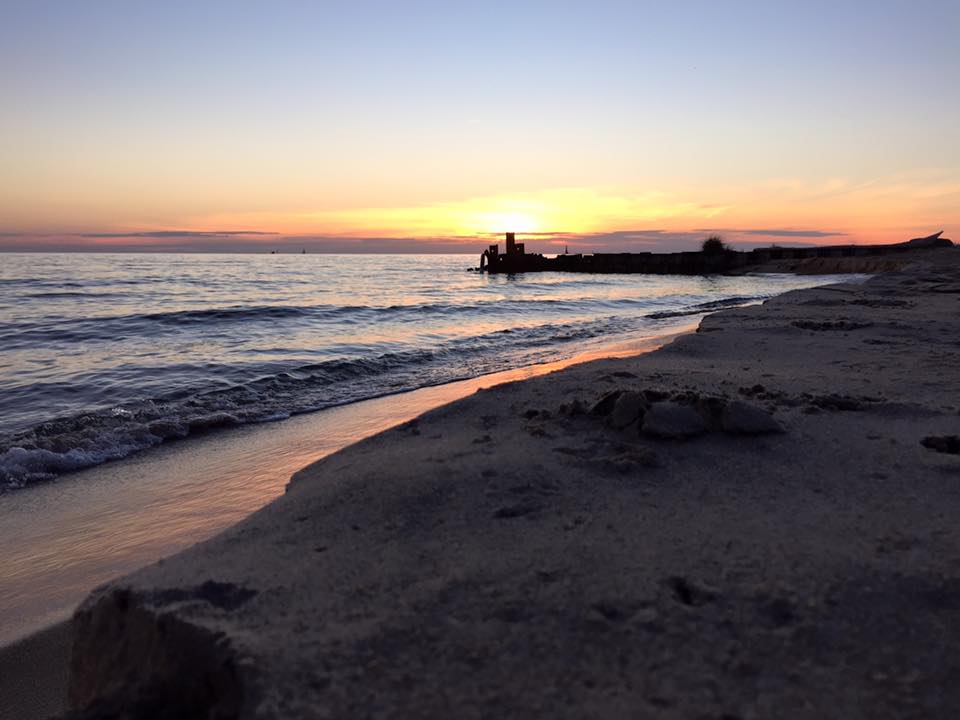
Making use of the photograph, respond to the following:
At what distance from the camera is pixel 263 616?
62.7 inches

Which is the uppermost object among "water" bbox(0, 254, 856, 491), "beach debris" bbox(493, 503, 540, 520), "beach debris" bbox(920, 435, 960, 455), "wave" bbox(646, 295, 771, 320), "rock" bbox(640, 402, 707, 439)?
"wave" bbox(646, 295, 771, 320)

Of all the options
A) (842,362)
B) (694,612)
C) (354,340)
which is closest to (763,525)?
(694,612)

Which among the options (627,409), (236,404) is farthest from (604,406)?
(236,404)

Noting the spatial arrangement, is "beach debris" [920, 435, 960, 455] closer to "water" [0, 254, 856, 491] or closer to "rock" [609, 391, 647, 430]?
"rock" [609, 391, 647, 430]

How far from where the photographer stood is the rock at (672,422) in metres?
2.96

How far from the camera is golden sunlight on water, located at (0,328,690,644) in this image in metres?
2.83

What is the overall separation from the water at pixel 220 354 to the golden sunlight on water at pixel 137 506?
471 mm

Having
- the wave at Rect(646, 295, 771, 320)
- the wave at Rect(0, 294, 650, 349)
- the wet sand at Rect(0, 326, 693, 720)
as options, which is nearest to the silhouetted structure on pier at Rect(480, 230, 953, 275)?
the wave at Rect(0, 294, 650, 349)

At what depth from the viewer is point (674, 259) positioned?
43500 millimetres

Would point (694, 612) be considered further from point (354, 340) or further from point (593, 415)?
point (354, 340)

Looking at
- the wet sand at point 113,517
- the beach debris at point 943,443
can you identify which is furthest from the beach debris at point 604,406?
the wet sand at point 113,517

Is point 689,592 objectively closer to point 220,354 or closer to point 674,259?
point 220,354

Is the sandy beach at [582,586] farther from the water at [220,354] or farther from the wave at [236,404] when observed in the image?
the water at [220,354]

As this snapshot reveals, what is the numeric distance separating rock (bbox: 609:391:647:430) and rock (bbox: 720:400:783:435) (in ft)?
1.31
